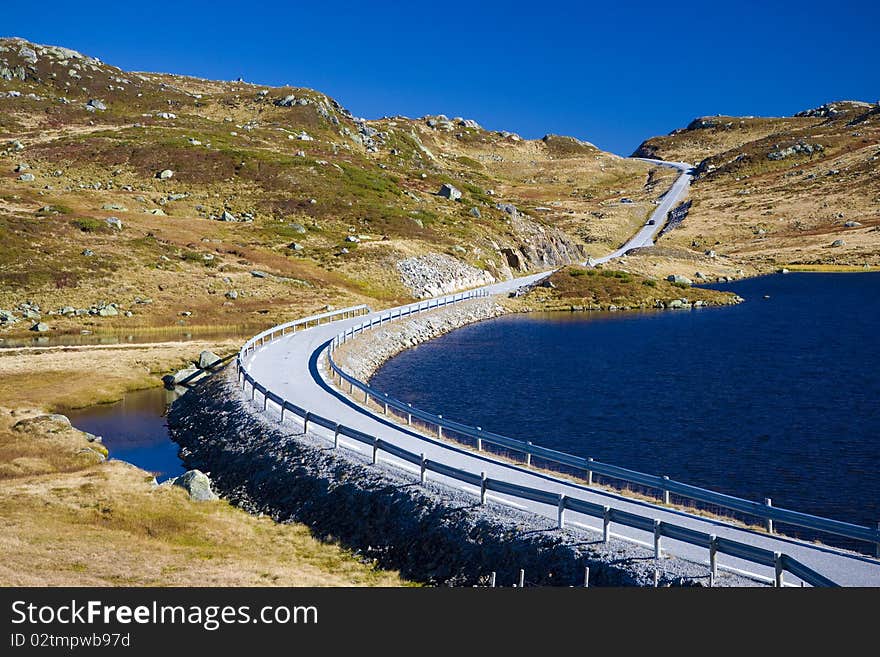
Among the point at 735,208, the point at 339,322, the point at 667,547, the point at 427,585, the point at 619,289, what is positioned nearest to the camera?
the point at 667,547

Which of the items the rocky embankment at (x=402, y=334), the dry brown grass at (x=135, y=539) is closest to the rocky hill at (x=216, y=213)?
the rocky embankment at (x=402, y=334)

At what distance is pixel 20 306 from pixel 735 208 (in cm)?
14840

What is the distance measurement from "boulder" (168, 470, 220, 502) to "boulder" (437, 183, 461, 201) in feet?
362

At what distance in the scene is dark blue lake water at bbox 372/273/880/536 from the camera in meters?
30.8

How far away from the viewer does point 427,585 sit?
806 inches

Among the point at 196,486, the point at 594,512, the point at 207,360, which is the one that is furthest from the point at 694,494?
the point at 207,360

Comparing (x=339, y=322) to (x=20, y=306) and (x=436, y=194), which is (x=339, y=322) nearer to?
(x=20, y=306)

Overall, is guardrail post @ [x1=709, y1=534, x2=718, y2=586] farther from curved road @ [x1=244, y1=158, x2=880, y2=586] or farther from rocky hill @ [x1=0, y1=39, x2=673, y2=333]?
rocky hill @ [x1=0, y1=39, x2=673, y2=333]

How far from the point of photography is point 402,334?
64562 mm

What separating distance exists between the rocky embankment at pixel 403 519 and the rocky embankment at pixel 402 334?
17.8 m

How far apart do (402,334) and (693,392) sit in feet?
85.5

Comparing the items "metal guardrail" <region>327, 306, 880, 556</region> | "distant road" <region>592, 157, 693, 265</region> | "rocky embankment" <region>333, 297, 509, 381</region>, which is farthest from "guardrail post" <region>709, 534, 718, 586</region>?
"distant road" <region>592, 157, 693, 265</region>

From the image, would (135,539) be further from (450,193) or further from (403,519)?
(450,193)

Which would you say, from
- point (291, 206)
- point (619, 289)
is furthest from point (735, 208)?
point (291, 206)
